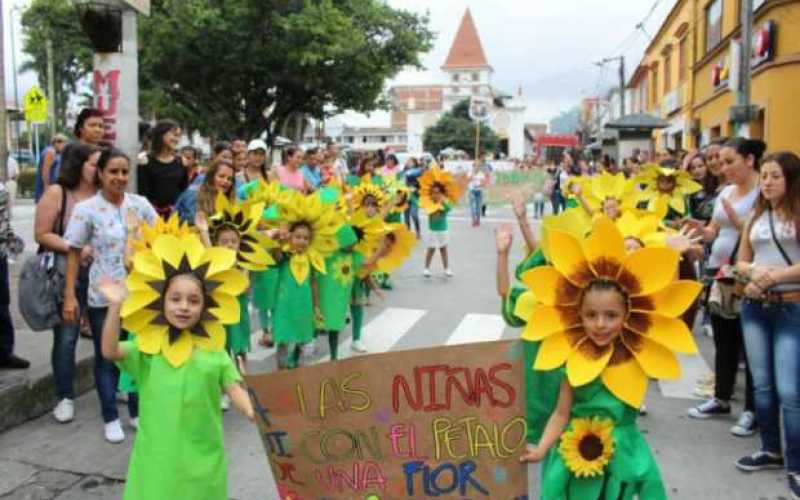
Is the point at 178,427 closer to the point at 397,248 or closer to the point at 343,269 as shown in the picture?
the point at 343,269

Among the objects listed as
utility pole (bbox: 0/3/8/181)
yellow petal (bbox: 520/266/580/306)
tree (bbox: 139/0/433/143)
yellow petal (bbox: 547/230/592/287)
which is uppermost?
tree (bbox: 139/0/433/143)

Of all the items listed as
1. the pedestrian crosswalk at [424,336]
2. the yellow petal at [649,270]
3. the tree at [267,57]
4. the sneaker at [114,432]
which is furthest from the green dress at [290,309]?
the tree at [267,57]

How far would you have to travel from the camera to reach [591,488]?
279 cm

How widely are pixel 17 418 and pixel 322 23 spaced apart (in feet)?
73.2

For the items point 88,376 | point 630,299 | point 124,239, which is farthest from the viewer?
point 88,376

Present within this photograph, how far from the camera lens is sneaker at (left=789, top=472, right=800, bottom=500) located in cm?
376

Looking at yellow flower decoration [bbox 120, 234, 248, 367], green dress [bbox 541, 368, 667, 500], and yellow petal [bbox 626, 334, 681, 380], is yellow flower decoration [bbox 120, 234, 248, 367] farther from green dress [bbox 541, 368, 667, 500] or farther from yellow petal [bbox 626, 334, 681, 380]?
yellow petal [bbox 626, 334, 681, 380]

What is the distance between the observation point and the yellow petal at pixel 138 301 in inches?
113

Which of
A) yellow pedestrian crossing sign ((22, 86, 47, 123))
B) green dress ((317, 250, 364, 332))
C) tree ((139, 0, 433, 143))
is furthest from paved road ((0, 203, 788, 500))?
tree ((139, 0, 433, 143))

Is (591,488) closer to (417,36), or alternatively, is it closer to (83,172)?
(83,172)

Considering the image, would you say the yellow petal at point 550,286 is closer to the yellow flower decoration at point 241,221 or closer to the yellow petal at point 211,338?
the yellow petal at point 211,338

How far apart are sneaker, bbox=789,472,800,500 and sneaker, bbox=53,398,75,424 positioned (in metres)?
4.27

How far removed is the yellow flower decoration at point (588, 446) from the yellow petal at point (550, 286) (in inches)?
18.1

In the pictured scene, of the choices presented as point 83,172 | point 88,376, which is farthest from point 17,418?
point 83,172
